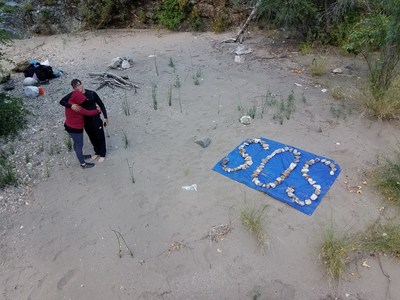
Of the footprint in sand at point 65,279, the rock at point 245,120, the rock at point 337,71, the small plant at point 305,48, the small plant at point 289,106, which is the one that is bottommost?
the footprint in sand at point 65,279

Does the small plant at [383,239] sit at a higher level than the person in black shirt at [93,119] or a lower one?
lower

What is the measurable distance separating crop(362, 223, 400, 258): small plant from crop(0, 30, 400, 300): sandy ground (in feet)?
0.37

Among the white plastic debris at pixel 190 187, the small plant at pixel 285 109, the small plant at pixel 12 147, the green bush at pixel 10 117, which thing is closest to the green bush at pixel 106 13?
the green bush at pixel 10 117

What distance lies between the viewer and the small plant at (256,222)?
384cm

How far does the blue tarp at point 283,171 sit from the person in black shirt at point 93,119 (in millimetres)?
1755

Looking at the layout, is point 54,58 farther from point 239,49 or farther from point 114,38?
point 239,49

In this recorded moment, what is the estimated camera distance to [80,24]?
439 inches

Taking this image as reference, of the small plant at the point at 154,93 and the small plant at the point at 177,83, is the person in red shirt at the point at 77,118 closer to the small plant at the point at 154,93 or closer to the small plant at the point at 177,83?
the small plant at the point at 154,93

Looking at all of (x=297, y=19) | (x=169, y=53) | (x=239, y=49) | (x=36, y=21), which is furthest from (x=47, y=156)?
(x=36, y=21)

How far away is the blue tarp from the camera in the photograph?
4.40 m

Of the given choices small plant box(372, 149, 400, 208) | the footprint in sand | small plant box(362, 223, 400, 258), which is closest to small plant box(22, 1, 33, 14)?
the footprint in sand

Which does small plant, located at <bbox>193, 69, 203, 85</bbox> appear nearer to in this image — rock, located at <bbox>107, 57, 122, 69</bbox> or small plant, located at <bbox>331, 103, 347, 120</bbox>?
rock, located at <bbox>107, 57, 122, 69</bbox>

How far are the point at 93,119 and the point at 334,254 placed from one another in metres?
3.52

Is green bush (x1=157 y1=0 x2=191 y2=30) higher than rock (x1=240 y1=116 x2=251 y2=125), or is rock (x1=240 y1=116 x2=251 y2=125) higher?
green bush (x1=157 y1=0 x2=191 y2=30)
